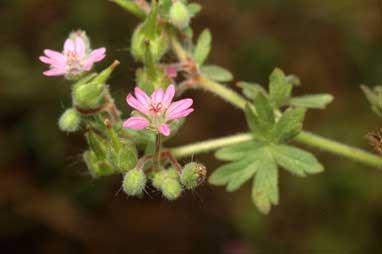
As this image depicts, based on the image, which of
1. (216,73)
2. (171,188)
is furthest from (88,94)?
(216,73)

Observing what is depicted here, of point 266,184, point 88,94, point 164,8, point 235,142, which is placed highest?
point 164,8

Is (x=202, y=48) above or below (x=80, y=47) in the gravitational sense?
below

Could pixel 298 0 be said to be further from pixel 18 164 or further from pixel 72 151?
pixel 18 164

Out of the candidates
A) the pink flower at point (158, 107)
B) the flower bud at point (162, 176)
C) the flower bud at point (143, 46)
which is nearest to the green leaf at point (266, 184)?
the flower bud at point (162, 176)

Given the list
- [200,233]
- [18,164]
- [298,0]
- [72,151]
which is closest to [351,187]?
[200,233]

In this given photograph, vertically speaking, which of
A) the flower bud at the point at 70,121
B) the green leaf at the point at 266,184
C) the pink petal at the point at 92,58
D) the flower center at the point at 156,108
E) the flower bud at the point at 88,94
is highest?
the pink petal at the point at 92,58

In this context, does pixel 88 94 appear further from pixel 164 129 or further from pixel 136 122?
pixel 164 129

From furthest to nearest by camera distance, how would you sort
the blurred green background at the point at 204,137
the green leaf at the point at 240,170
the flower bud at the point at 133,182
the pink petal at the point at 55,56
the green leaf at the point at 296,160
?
1. the blurred green background at the point at 204,137
2. the green leaf at the point at 240,170
3. the green leaf at the point at 296,160
4. the pink petal at the point at 55,56
5. the flower bud at the point at 133,182

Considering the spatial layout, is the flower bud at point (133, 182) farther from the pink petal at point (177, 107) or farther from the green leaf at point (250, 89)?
the green leaf at point (250, 89)
